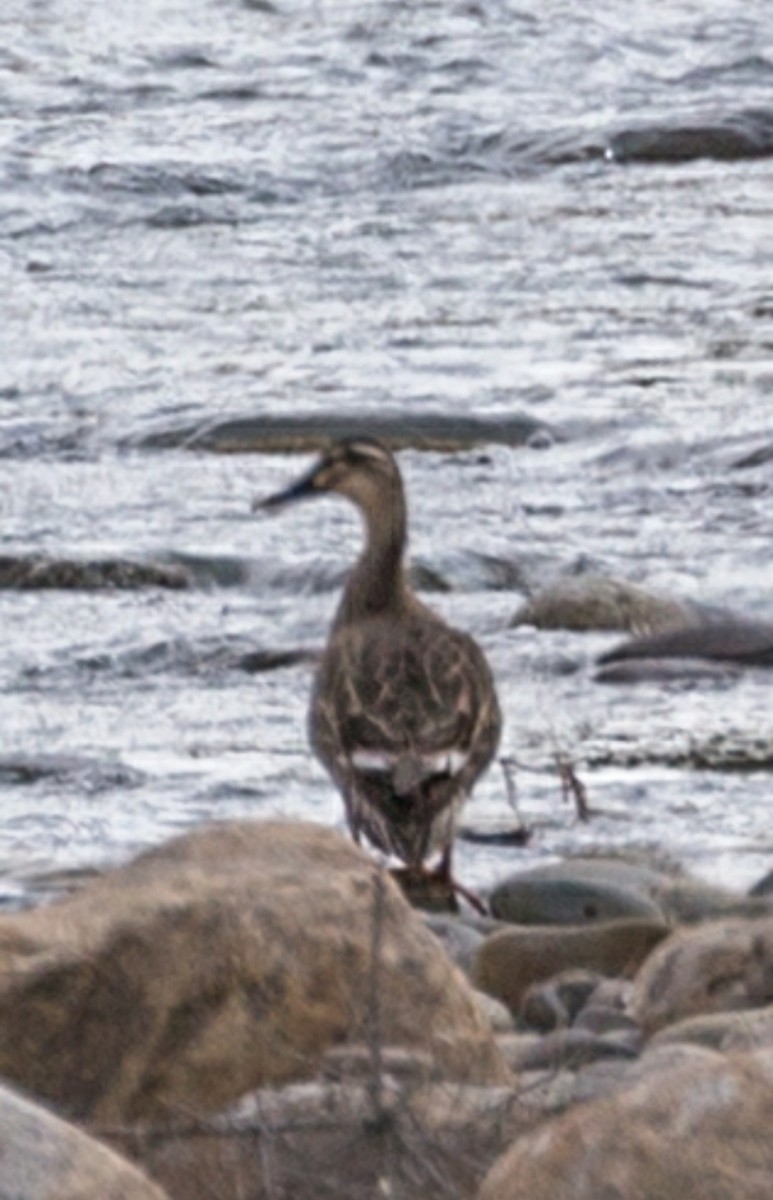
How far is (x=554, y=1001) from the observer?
7.06 meters

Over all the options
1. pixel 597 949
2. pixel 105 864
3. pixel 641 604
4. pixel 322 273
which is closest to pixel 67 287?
pixel 322 273

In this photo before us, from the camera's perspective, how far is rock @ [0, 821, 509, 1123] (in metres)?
5.73

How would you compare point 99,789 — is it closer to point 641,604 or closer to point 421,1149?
point 641,604

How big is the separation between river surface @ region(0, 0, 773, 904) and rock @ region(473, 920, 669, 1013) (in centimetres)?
116

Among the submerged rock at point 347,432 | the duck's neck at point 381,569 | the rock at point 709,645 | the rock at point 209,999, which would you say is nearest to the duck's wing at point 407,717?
the duck's neck at point 381,569

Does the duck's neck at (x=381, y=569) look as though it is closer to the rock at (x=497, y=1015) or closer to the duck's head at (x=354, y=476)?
A: the duck's head at (x=354, y=476)

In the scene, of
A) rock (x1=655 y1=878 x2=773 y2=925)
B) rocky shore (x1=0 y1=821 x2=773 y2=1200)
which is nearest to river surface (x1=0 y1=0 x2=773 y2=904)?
rock (x1=655 y1=878 x2=773 y2=925)

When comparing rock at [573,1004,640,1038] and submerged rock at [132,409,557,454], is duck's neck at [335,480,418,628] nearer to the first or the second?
submerged rock at [132,409,557,454]

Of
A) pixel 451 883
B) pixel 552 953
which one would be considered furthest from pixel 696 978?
pixel 451 883

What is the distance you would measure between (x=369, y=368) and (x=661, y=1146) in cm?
1012

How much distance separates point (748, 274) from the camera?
15906 mm

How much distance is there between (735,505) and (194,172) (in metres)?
5.70

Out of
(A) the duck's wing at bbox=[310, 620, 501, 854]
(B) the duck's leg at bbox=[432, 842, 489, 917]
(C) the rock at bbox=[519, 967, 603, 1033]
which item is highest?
(C) the rock at bbox=[519, 967, 603, 1033]

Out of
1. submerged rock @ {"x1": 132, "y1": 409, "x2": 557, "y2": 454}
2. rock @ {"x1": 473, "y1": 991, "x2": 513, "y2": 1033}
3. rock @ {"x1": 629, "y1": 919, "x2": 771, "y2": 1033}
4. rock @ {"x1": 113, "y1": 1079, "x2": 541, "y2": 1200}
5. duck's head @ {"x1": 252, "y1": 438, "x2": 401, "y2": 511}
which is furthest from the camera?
submerged rock @ {"x1": 132, "y1": 409, "x2": 557, "y2": 454}
